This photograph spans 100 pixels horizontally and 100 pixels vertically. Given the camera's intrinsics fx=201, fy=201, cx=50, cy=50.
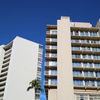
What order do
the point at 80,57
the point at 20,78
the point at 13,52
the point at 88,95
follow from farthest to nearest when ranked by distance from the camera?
the point at 13,52
the point at 20,78
the point at 80,57
the point at 88,95

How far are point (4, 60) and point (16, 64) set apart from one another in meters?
13.0

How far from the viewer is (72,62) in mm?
66938

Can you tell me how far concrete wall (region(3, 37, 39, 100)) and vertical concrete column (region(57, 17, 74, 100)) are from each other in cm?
4321

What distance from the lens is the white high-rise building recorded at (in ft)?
327

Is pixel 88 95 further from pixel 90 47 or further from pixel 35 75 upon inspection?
pixel 35 75

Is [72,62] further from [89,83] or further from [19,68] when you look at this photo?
[19,68]

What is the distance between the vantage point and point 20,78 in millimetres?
103188

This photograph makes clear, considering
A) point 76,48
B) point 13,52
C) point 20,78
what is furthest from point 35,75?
point 76,48

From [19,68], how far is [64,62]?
157 feet

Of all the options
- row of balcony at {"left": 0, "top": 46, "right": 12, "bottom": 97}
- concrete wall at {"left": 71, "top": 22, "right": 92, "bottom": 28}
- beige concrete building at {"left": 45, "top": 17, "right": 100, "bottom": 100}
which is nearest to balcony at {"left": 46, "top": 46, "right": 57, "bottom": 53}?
beige concrete building at {"left": 45, "top": 17, "right": 100, "bottom": 100}

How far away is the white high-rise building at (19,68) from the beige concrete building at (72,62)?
3878 cm

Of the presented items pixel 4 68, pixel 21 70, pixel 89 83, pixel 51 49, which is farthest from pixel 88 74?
pixel 4 68

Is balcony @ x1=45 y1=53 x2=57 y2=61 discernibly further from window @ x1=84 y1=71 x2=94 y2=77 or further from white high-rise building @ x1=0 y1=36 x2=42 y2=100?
white high-rise building @ x1=0 y1=36 x2=42 y2=100

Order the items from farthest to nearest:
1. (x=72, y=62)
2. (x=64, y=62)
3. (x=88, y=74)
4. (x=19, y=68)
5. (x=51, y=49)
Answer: (x=19, y=68), (x=51, y=49), (x=72, y=62), (x=88, y=74), (x=64, y=62)
